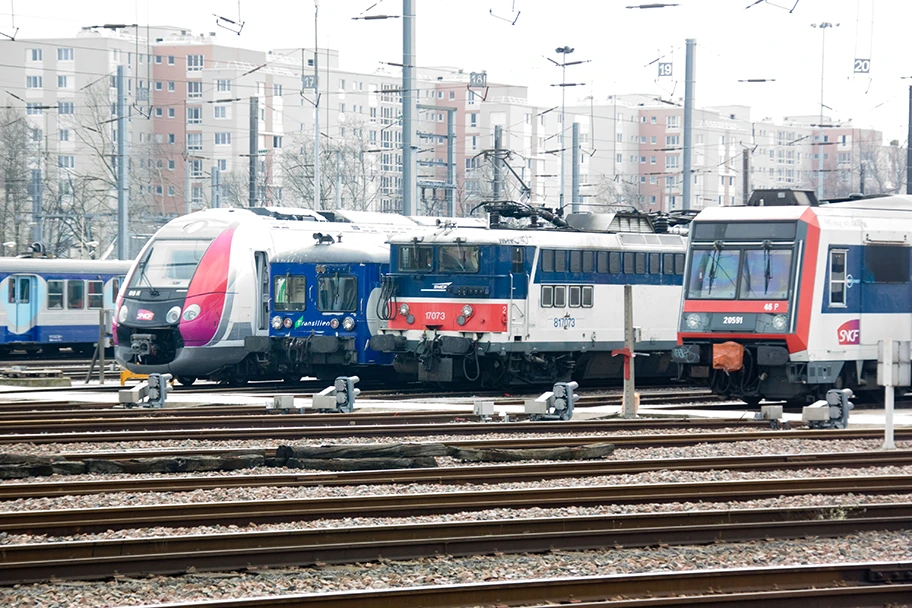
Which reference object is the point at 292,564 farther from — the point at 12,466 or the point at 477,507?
the point at 12,466

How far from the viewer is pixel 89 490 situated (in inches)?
498

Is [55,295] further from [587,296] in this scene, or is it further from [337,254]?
[587,296]

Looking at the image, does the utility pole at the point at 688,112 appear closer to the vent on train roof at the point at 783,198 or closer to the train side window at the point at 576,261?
the train side window at the point at 576,261

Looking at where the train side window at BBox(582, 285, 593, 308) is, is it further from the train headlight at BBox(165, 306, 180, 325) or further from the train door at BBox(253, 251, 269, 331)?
the train headlight at BBox(165, 306, 180, 325)

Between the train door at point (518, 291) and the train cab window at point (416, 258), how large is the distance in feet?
5.11

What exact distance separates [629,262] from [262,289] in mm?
7082

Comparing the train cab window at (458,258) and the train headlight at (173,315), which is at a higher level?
the train cab window at (458,258)

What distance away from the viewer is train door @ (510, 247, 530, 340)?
24.6 metres

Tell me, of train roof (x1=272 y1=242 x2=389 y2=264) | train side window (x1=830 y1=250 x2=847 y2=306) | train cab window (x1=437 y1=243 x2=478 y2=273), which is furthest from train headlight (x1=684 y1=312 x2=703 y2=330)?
train roof (x1=272 y1=242 x2=389 y2=264)

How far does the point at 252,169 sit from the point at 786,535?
120ft

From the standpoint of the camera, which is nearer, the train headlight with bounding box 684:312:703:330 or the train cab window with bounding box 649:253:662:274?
the train headlight with bounding box 684:312:703:330

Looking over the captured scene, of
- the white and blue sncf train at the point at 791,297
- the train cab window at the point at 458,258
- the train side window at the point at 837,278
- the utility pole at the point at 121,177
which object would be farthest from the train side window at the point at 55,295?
the train side window at the point at 837,278

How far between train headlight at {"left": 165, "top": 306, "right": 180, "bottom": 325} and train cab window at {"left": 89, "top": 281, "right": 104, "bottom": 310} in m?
12.4

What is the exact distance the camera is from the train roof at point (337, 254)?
26.8 meters
